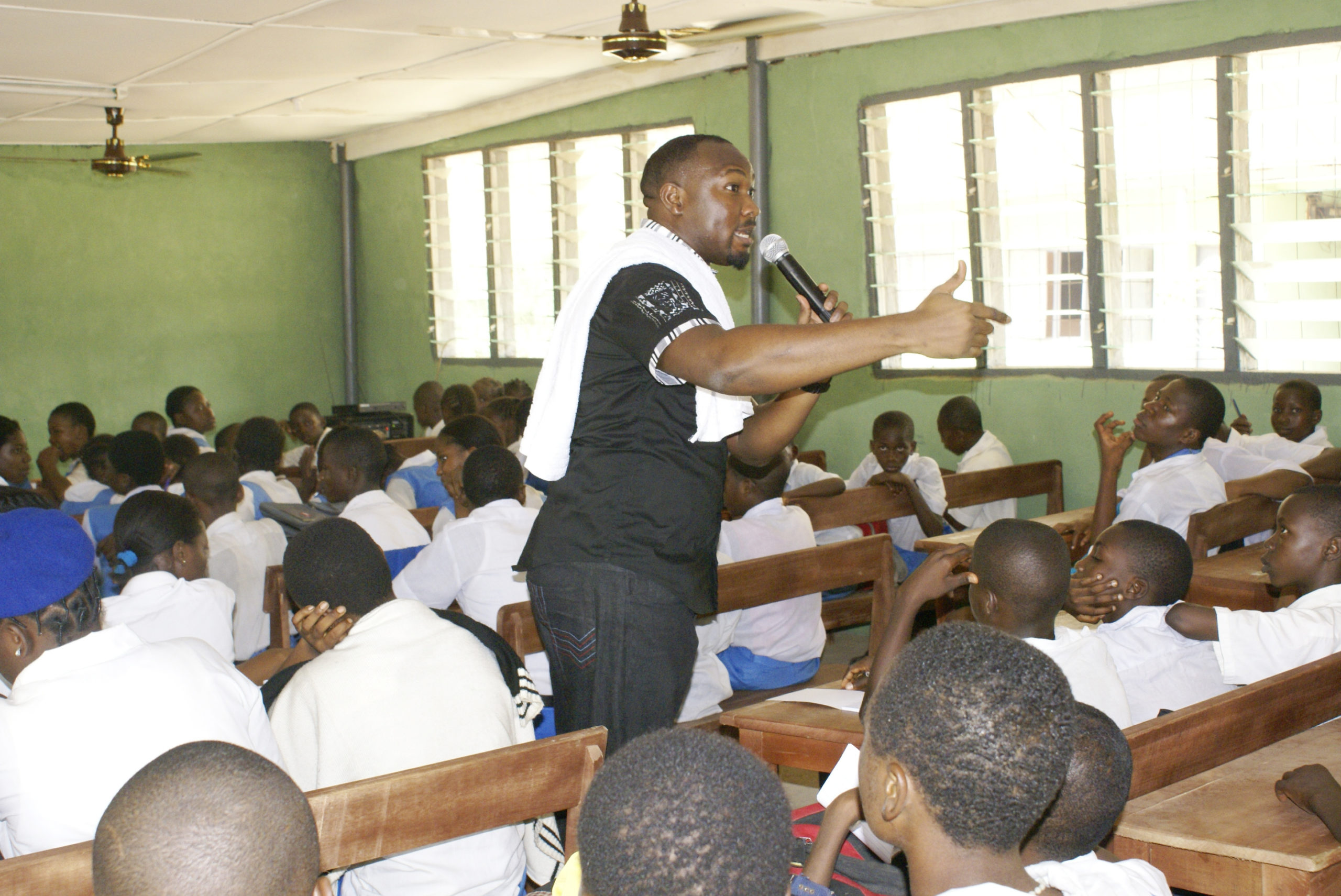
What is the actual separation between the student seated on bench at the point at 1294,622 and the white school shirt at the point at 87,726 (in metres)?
1.98

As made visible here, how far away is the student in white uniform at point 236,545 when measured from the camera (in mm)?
4000

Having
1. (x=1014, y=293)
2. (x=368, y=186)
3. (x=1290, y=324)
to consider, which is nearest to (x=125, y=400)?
(x=368, y=186)

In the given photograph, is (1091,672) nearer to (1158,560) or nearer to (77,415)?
(1158,560)

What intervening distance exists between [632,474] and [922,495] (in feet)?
11.1

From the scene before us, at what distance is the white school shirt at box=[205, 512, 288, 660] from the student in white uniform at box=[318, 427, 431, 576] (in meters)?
0.28

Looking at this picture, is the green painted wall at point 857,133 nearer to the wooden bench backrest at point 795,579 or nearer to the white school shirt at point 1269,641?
the wooden bench backrest at point 795,579

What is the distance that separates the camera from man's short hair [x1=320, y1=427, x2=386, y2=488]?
4578 millimetres

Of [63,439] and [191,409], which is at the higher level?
[191,409]

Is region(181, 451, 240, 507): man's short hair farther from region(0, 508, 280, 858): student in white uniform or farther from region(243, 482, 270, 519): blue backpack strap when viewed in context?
region(0, 508, 280, 858): student in white uniform

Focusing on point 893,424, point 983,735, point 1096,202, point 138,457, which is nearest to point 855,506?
point 893,424

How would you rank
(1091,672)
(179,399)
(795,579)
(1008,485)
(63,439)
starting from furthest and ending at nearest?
(179,399) → (63,439) → (1008,485) → (795,579) → (1091,672)

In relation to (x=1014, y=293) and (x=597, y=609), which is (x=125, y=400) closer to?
(x=1014, y=293)

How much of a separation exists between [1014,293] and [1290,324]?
1.44 m

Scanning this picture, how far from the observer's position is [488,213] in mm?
9273
